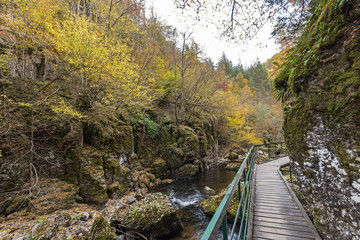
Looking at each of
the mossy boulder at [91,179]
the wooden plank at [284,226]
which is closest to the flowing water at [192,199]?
the wooden plank at [284,226]

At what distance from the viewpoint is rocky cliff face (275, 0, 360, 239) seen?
1.88 m

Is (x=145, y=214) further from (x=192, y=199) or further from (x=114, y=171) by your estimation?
(x=192, y=199)

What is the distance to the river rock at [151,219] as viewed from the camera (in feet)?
15.1

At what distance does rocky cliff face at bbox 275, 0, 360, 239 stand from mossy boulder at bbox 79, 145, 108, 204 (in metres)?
7.06

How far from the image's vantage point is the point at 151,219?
473 centimetres

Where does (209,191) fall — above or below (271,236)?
below

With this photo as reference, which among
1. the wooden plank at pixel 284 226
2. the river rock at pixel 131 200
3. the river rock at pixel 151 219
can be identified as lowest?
the river rock at pixel 131 200

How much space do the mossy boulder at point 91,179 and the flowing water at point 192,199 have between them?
3.57 meters

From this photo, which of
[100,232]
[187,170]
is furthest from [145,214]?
[187,170]

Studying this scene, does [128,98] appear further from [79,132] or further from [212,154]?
[212,154]

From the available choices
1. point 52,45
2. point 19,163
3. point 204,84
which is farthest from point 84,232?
point 204,84

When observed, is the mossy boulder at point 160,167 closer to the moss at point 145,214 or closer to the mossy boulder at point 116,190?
the mossy boulder at point 116,190

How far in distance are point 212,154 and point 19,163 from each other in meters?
15.9

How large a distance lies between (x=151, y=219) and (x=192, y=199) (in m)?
3.94
